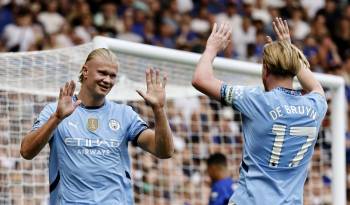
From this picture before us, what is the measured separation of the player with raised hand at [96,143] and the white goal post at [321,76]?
83.6 inches

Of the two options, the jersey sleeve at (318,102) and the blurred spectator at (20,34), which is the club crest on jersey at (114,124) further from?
the blurred spectator at (20,34)

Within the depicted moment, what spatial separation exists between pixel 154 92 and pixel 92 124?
635 millimetres

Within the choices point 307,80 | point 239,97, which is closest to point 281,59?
point 239,97

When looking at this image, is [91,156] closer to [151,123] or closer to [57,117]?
[57,117]

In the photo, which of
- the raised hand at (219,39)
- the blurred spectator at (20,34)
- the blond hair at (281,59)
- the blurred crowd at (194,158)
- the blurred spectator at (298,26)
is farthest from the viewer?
the blurred spectator at (298,26)

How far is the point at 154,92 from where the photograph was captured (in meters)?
6.59

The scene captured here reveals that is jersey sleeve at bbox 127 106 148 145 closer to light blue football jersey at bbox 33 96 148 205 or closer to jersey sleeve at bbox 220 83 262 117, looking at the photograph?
light blue football jersey at bbox 33 96 148 205

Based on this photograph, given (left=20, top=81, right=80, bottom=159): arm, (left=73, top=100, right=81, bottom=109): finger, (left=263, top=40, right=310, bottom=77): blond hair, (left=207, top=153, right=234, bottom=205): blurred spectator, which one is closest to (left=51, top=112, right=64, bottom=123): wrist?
(left=20, top=81, right=80, bottom=159): arm

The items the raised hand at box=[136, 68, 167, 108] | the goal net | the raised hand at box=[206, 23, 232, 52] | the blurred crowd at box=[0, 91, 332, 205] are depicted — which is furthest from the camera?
the blurred crowd at box=[0, 91, 332, 205]

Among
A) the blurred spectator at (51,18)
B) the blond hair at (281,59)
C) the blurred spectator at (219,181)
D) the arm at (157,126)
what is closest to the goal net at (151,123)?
the blurred spectator at (219,181)

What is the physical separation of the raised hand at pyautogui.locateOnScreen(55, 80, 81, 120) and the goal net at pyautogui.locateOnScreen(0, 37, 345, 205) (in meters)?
2.48

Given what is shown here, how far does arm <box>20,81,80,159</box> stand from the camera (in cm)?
650

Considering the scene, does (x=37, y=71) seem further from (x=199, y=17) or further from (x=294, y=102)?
(x=199, y=17)

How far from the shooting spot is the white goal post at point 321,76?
937 cm
